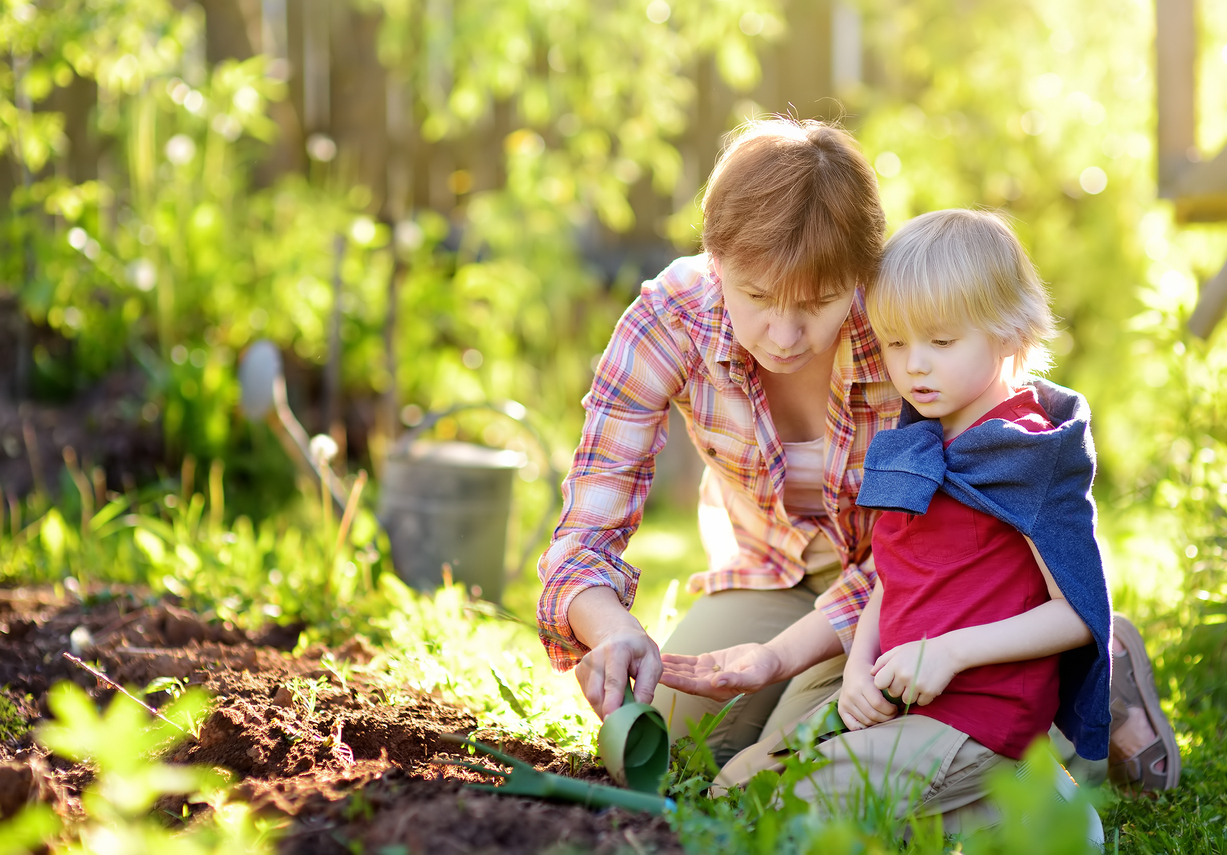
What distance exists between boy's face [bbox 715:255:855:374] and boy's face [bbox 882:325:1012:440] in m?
0.10

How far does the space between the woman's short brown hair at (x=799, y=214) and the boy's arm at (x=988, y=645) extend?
491mm

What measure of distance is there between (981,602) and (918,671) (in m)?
0.15

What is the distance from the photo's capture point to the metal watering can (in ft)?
9.58

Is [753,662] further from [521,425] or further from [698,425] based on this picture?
[521,425]

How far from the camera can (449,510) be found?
2.92m

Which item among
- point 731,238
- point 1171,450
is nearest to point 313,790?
point 731,238

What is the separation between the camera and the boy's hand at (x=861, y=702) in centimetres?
149

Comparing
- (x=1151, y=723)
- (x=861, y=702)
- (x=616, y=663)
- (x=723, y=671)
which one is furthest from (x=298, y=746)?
(x=1151, y=723)

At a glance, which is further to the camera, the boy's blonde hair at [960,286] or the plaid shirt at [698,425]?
the plaid shirt at [698,425]

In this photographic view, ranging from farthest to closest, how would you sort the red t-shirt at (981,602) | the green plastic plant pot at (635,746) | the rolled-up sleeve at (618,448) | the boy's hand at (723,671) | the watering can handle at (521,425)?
1. the watering can handle at (521,425)
2. the rolled-up sleeve at (618,448)
3. the boy's hand at (723,671)
4. the red t-shirt at (981,602)
5. the green plastic plant pot at (635,746)

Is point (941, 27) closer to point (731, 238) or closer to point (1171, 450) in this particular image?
point (1171, 450)

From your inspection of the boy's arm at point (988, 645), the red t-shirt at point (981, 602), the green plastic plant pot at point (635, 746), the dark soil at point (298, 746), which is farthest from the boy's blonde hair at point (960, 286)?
the dark soil at point (298, 746)

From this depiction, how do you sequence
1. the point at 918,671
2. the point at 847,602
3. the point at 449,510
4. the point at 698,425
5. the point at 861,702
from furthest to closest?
the point at 449,510
the point at 698,425
the point at 847,602
the point at 861,702
the point at 918,671

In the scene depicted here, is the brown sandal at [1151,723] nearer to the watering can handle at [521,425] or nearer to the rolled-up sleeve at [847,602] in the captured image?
the rolled-up sleeve at [847,602]
